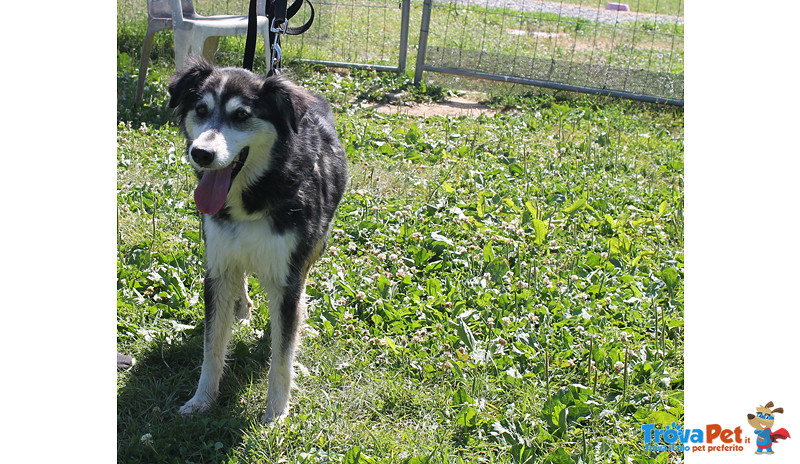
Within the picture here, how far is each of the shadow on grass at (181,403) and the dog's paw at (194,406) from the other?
31mm

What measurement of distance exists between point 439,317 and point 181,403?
4.49 ft

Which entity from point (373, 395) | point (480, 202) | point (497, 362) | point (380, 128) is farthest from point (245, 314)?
point (380, 128)

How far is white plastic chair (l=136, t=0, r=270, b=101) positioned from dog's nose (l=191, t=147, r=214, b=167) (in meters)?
3.72

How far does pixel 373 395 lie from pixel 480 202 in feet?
7.39

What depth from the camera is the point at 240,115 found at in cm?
271

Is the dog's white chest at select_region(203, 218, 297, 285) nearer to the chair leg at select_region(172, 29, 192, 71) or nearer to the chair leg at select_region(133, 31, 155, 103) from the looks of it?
the chair leg at select_region(172, 29, 192, 71)

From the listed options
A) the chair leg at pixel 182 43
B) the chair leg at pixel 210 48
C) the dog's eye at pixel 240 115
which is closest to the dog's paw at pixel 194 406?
the dog's eye at pixel 240 115

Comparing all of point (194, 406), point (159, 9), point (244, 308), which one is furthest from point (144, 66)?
point (194, 406)

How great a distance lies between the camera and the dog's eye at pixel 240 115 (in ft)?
8.87

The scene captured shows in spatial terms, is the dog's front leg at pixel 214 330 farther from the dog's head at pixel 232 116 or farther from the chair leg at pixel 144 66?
the chair leg at pixel 144 66
